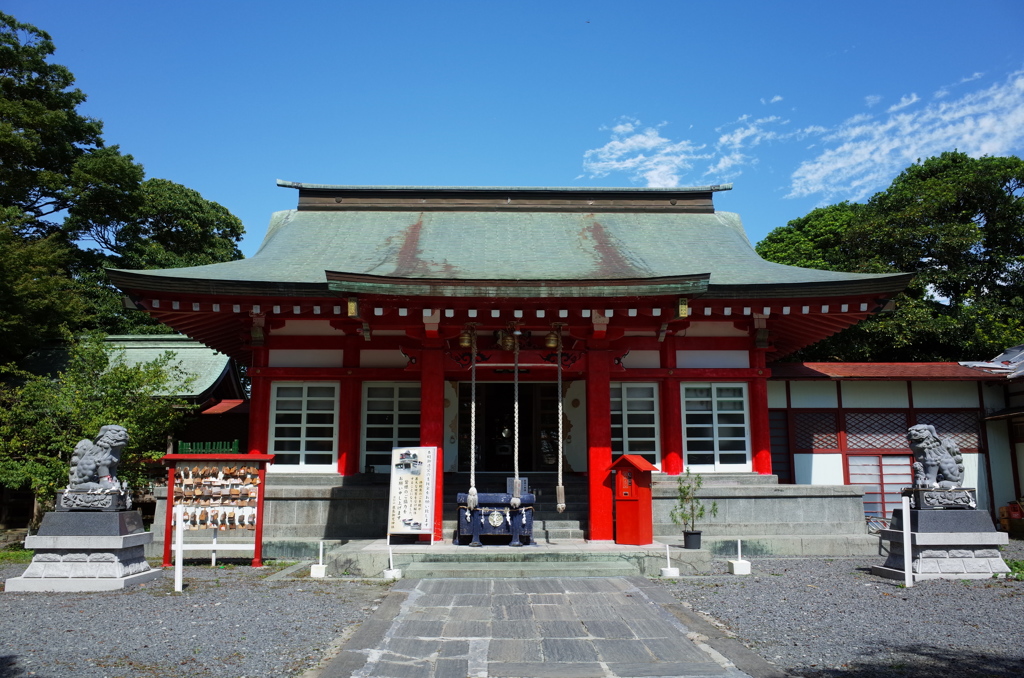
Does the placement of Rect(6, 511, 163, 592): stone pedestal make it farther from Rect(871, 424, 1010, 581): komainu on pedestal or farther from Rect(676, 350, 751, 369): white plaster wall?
Rect(871, 424, 1010, 581): komainu on pedestal

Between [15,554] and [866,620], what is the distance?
14.1 m

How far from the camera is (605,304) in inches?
406

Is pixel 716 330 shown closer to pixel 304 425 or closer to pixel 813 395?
pixel 813 395

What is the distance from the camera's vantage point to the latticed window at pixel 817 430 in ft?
47.5

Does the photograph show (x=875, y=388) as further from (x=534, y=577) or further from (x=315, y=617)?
(x=315, y=617)

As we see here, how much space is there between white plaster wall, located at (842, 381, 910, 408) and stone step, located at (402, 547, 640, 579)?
7.95m

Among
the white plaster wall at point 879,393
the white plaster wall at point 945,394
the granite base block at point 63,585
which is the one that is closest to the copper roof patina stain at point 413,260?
the granite base block at point 63,585

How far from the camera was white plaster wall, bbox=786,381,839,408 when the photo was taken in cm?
1451

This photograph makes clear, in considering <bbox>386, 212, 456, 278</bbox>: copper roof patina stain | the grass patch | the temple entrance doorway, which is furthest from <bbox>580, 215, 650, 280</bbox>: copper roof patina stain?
the grass patch

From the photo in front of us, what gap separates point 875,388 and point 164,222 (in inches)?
937

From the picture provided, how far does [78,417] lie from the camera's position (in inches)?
516

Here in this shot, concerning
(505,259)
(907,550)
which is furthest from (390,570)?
(505,259)

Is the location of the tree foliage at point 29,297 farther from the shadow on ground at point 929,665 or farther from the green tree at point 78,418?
the shadow on ground at point 929,665

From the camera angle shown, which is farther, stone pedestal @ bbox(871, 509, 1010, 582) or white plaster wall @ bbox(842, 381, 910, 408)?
white plaster wall @ bbox(842, 381, 910, 408)
